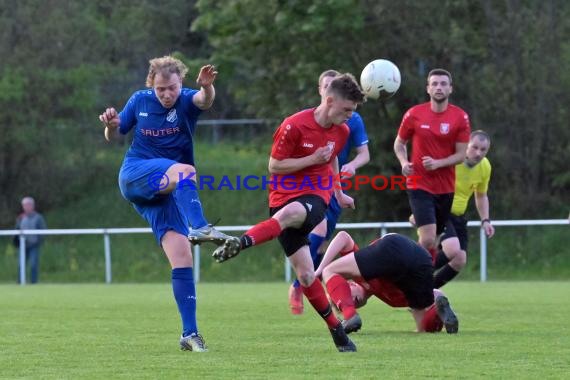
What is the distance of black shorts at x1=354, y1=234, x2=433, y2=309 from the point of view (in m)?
9.43

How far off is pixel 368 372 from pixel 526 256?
17907mm

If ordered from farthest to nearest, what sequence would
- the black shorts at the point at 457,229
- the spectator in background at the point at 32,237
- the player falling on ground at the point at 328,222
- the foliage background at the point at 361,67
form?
the foliage background at the point at 361,67
the spectator in background at the point at 32,237
the black shorts at the point at 457,229
the player falling on ground at the point at 328,222

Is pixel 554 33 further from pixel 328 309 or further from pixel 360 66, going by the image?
pixel 328 309

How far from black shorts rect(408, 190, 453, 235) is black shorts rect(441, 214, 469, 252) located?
603 mm

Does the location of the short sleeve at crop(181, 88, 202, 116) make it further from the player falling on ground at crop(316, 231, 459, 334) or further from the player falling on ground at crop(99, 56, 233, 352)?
the player falling on ground at crop(316, 231, 459, 334)

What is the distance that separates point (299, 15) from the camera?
2727 centimetres

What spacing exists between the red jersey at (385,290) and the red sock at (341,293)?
0.77 ft

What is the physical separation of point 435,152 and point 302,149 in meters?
3.86

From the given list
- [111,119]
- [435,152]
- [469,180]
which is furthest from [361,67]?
[111,119]

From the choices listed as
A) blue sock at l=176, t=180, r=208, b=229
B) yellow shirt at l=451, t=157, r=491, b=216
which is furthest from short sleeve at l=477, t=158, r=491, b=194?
blue sock at l=176, t=180, r=208, b=229

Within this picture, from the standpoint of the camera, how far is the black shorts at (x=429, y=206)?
11844 mm

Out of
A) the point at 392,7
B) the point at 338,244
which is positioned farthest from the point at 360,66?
the point at 338,244

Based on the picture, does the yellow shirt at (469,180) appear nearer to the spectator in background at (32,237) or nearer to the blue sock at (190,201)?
the blue sock at (190,201)

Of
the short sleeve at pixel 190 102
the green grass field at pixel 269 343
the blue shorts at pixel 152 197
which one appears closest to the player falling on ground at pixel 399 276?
the green grass field at pixel 269 343
